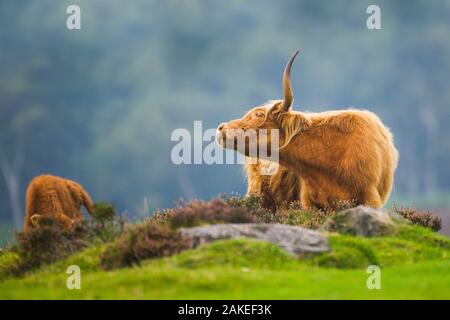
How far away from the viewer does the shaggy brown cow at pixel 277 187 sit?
49.6ft

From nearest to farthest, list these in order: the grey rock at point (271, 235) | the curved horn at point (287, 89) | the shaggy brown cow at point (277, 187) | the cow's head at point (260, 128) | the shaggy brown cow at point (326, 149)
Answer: the grey rock at point (271, 235) → the curved horn at point (287, 89) → the shaggy brown cow at point (326, 149) → the cow's head at point (260, 128) → the shaggy brown cow at point (277, 187)

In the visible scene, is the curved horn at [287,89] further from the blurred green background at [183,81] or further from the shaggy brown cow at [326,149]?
the blurred green background at [183,81]

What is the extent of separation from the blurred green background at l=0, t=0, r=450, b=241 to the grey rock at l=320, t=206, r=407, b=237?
199ft

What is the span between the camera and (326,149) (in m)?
13.8

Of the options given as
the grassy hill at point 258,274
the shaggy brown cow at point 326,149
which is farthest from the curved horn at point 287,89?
the grassy hill at point 258,274

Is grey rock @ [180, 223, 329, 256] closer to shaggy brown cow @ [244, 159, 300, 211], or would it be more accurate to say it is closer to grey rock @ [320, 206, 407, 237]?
grey rock @ [320, 206, 407, 237]

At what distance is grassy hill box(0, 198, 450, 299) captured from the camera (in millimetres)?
9305

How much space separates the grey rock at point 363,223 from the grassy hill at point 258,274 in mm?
162

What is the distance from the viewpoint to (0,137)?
82.4 m

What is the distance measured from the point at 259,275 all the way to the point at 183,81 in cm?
10608

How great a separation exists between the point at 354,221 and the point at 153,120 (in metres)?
85.6

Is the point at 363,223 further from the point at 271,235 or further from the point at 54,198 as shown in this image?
the point at 54,198

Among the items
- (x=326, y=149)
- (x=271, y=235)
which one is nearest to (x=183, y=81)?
(x=326, y=149)
